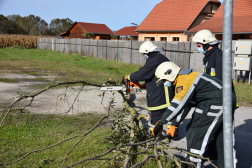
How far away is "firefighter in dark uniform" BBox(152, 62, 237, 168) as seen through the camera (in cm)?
306

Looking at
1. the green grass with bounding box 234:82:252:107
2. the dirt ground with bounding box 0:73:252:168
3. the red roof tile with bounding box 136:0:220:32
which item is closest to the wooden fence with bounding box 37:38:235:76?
the green grass with bounding box 234:82:252:107

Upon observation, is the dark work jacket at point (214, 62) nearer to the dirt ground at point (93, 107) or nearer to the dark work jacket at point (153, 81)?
the dark work jacket at point (153, 81)

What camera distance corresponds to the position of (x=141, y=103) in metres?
7.91

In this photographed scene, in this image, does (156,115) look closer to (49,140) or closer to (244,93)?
(49,140)

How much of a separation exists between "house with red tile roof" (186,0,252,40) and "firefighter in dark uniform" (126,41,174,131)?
14149mm

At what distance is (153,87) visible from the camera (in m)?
4.49

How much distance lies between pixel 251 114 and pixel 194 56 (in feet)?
21.4

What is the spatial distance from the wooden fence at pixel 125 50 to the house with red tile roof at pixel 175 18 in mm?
8348

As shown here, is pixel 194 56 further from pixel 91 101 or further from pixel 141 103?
pixel 91 101

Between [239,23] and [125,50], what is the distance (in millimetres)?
8875

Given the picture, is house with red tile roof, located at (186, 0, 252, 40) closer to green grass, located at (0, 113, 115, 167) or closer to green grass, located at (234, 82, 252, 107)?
green grass, located at (234, 82, 252, 107)

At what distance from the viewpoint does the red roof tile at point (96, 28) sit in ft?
152

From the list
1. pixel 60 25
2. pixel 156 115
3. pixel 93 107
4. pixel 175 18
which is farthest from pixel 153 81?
pixel 60 25

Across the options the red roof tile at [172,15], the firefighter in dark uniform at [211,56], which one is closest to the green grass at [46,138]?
the firefighter in dark uniform at [211,56]
